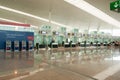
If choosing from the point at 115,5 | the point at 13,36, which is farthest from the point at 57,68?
the point at 13,36

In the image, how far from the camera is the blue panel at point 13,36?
504 inches

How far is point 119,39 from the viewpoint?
3862cm

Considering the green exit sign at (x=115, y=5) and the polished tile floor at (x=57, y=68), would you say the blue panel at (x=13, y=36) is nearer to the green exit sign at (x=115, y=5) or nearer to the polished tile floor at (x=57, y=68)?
the polished tile floor at (x=57, y=68)

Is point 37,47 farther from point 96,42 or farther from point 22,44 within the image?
point 96,42

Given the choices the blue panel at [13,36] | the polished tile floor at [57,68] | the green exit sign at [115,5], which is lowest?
the polished tile floor at [57,68]

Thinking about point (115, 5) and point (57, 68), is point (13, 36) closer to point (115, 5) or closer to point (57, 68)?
point (57, 68)

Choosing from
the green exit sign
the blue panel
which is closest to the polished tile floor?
the green exit sign

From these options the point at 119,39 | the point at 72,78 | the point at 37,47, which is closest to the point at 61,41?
the point at 37,47

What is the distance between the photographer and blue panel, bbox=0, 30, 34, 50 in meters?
12.8

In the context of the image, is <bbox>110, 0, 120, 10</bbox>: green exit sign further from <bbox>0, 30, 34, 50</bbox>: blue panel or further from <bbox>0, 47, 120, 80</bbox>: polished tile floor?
<bbox>0, 30, 34, 50</bbox>: blue panel

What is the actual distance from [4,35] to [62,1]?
231 inches

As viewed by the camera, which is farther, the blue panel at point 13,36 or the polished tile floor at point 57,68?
the blue panel at point 13,36

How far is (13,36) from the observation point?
13438mm

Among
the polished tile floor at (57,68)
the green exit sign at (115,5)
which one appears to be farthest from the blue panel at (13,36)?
the green exit sign at (115,5)
